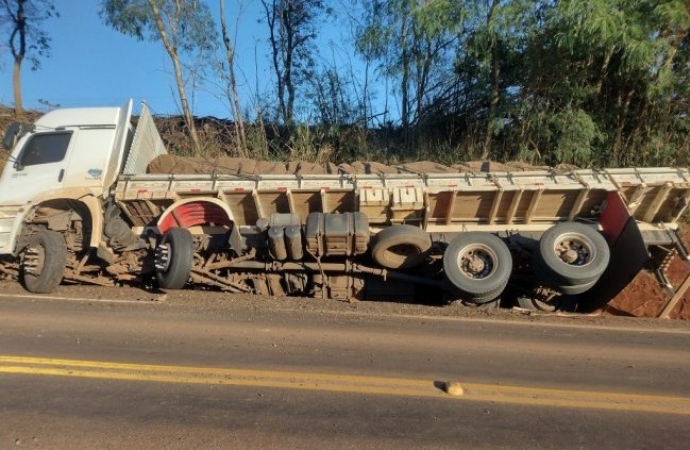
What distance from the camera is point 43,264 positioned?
29.3 ft

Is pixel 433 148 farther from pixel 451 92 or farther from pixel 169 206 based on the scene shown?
pixel 169 206

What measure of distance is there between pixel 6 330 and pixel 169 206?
11.5ft

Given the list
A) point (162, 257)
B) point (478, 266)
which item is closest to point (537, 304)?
point (478, 266)

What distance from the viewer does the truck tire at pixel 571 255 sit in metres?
8.15

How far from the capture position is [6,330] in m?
6.49

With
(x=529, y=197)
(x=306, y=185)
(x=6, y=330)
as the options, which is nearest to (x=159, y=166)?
(x=306, y=185)

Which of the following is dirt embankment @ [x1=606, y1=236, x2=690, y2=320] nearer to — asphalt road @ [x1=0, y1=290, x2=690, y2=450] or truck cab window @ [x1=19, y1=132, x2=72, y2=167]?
asphalt road @ [x1=0, y1=290, x2=690, y2=450]

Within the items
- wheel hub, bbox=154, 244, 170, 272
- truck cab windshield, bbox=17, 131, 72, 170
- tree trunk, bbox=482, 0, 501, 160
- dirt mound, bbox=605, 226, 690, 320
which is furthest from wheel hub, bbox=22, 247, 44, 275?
tree trunk, bbox=482, 0, 501, 160

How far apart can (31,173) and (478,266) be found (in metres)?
7.52

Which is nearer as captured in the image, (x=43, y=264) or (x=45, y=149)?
(x=43, y=264)

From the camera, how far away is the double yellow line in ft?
15.7

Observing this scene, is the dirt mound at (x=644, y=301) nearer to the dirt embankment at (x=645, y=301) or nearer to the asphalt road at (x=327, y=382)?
the dirt embankment at (x=645, y=301)

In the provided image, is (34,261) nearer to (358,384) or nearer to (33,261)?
(33,261)

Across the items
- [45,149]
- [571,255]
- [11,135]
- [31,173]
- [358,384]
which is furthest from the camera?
[45,149]
